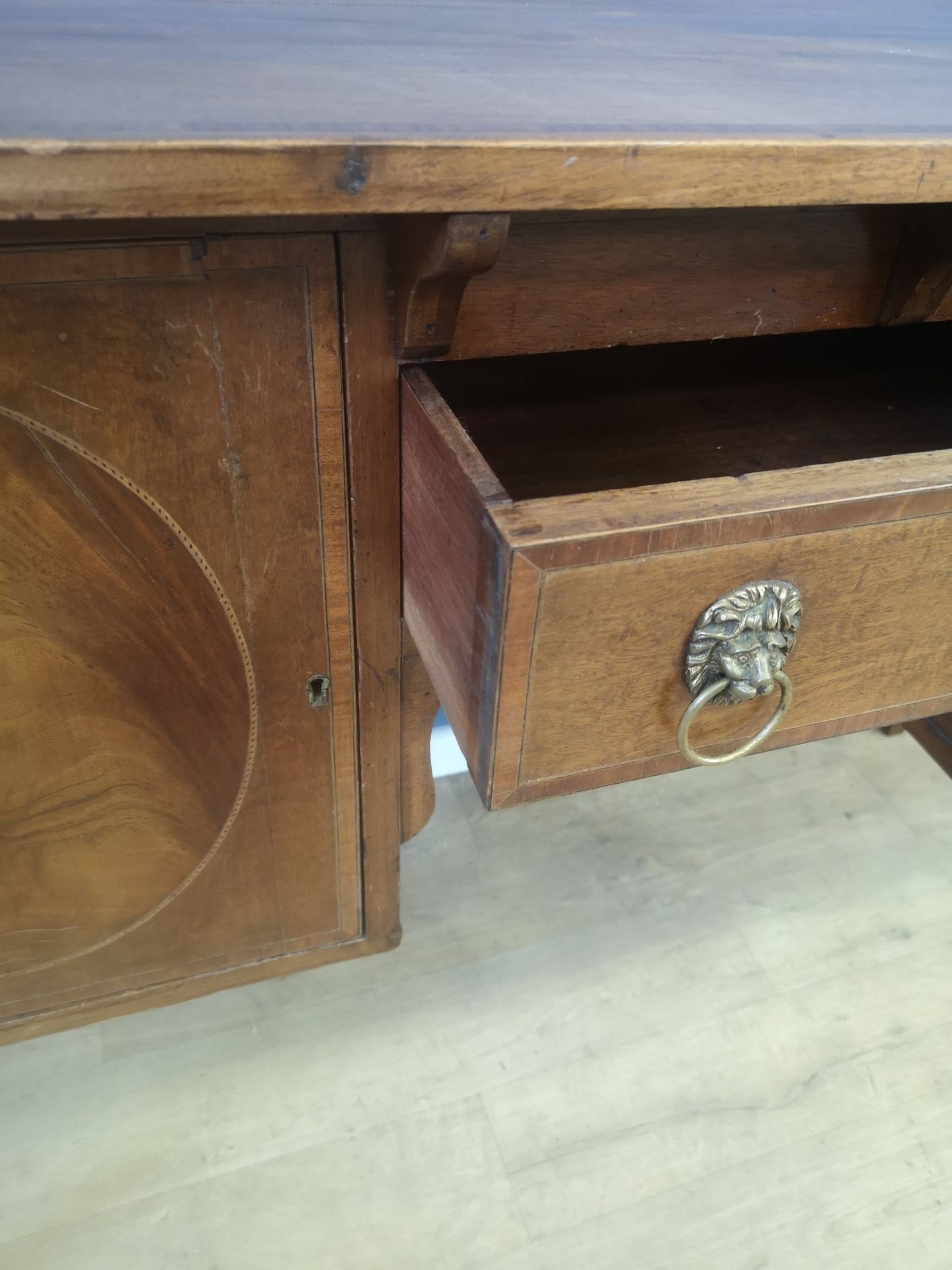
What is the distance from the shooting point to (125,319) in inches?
20.0

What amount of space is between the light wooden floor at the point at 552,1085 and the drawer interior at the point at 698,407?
1.54 ft

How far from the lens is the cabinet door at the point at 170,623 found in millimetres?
516

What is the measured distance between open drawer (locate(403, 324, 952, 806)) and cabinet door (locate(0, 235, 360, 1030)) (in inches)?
3.3

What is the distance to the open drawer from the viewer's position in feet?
1.44

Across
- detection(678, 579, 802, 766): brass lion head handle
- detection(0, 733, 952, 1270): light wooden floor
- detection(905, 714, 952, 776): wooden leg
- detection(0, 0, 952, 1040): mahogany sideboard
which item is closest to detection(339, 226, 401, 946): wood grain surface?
detection(0, 0, 952, 1040): mahogany sideboard

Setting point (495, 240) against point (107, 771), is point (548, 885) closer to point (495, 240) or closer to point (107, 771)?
point (107, 771)

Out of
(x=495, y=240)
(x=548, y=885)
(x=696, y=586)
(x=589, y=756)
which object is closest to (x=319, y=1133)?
(x=548, y=885)

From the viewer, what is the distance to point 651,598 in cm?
46

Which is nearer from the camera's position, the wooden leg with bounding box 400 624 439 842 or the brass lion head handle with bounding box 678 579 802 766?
the brass lion head handle with bounding box 678 579 802 766

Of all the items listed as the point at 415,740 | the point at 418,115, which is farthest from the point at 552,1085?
the point at 418,115

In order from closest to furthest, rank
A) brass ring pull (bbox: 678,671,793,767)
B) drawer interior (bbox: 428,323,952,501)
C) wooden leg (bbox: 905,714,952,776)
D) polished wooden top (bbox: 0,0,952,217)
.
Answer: polished wooden top (bbox: 0,0,952,217), brass ring pull (bbox: 678,671,793,767), drawer interior (bbox: 428,323,952,501), wooden leg (bbox: 905,714,952,776)

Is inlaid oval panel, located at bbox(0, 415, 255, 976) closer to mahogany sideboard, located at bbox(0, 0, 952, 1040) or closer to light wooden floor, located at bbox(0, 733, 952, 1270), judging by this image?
mahogany sideboard, located at bbox(0, 0, 952, 1040)

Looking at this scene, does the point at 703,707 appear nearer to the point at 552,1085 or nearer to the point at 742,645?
the point at 742,645

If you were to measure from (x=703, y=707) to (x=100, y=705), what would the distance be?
0.39 meters
